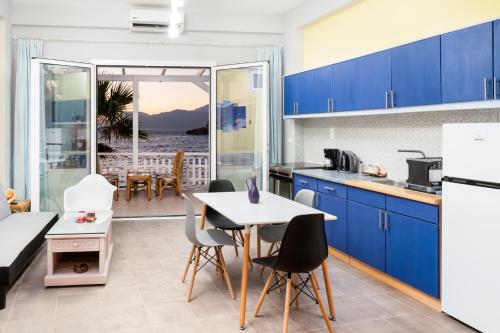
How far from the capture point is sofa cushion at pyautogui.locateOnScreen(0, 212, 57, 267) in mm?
3873

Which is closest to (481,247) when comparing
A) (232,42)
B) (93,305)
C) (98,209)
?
(93,305)

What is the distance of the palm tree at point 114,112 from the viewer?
10.2m

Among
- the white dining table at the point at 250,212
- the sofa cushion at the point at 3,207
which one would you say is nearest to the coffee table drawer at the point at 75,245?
the white dining table at the point at 250,212

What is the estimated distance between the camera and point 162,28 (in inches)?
271

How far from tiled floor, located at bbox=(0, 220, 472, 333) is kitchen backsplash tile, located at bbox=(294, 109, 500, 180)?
4.31 feet

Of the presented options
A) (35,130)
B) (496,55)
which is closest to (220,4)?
(35,130)

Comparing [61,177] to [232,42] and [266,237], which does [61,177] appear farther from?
[266,237]

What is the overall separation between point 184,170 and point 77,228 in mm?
6573

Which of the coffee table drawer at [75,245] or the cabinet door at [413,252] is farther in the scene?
the coffee table drawer at [75,245]

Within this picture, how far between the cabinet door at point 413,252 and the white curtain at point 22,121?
5.00m

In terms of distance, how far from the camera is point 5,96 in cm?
643

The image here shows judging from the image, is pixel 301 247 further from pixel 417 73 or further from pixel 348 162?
pixel 348 162

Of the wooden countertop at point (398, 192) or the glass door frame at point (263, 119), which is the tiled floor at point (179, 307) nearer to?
the wooden countertop at point (398, 192)

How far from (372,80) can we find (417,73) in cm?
72
